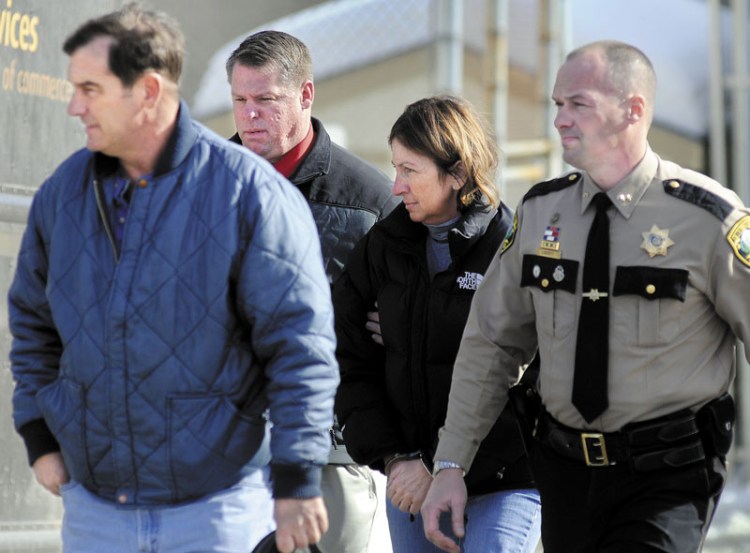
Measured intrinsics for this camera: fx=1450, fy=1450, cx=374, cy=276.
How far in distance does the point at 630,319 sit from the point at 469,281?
67 centimetres

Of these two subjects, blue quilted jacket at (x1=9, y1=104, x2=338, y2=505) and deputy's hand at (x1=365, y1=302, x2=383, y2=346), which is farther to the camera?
deputy's hand at (x1=365, y1=302, x2=383, y2=346)

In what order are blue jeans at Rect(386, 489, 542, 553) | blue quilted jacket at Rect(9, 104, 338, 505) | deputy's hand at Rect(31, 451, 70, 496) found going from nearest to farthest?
1. blue quilted jacket at Rect(9, 104, 338, 505)
2. deputy's hand at Rect(31, 451, 70, 496)
3. blue jeans at Rect(386, 489, 542, 553)

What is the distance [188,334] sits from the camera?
3.13 metres

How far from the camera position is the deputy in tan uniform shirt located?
352 cm

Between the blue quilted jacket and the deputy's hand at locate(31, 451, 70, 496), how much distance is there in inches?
2.3

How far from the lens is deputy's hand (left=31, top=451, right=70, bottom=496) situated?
3.30m

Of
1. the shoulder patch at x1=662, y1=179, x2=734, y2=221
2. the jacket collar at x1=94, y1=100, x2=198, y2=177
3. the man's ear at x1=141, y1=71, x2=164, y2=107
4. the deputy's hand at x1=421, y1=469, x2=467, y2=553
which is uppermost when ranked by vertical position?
the man's ear at x1=141, y1=71, x2=164, y2=107

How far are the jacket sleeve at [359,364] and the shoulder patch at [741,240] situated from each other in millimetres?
1150

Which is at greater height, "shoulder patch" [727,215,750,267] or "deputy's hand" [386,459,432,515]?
"shoulder patch" [727,215,750,267]

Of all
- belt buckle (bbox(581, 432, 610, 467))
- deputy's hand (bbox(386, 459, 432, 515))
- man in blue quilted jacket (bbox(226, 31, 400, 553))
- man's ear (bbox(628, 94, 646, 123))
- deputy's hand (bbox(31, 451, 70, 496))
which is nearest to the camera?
deputy's hand (bbox(31, 451, 70, 496))

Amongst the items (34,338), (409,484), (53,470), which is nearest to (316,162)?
(409,484)

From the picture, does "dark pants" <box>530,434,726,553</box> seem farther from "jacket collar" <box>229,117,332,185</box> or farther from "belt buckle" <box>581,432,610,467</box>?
"jacket collar" <box>229,117,332,185</box>

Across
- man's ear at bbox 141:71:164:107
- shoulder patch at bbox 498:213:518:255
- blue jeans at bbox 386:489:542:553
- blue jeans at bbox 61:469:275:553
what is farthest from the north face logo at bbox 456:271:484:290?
man's ear at bbox 141:71:164:107

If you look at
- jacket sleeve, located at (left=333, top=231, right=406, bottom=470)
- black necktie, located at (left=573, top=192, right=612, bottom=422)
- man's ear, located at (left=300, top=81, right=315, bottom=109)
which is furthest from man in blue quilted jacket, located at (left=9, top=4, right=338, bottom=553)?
man's ear, located at (left=300, top=81, right=315, bottom=109)
